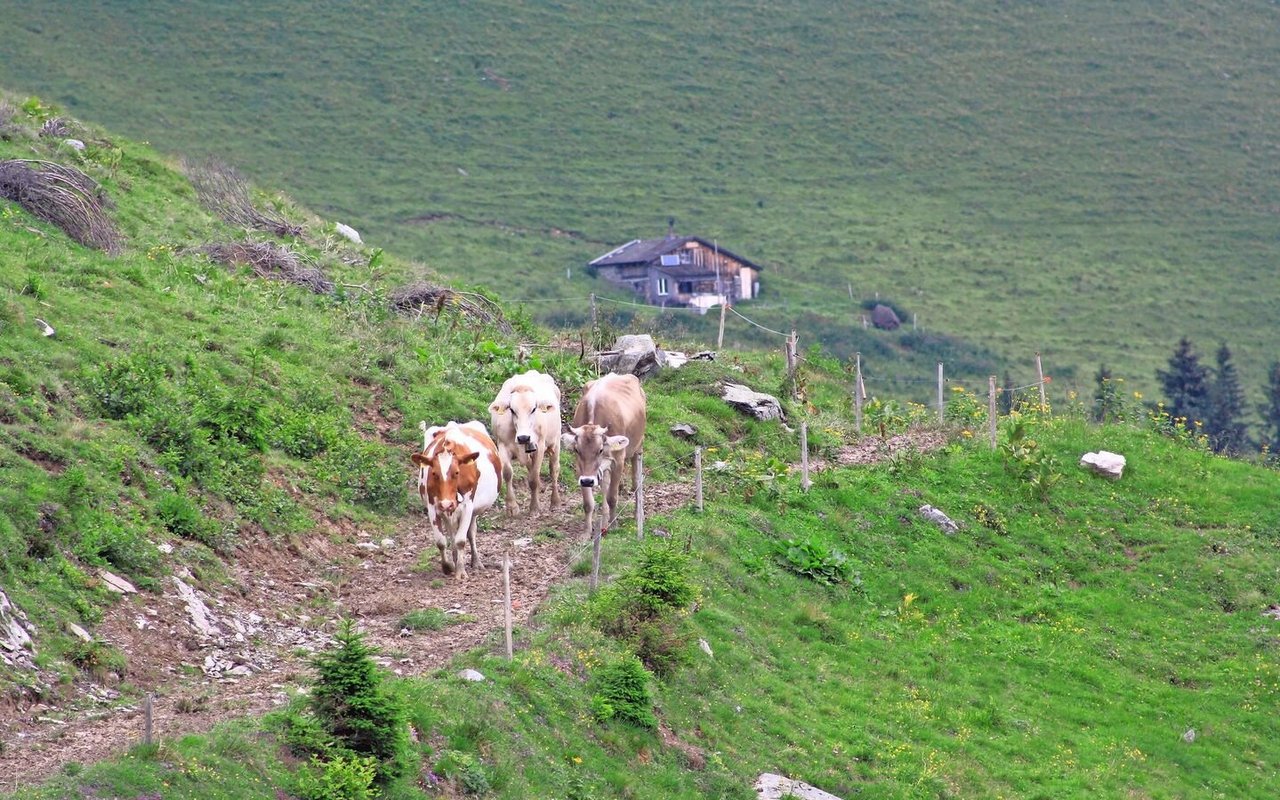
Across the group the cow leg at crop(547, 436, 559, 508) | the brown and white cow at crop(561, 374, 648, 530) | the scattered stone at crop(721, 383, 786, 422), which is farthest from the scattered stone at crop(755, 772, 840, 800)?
the scattered stone at crop(721, 383, 786, 422)

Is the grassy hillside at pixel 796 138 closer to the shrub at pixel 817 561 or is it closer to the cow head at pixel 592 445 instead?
the shrub at pixel 817 561

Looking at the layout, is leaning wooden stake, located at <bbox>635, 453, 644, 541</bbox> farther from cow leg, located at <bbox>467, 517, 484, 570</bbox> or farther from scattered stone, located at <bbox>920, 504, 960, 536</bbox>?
scattered stone, located at <bbox>920, 504, 960, 536</bbox>

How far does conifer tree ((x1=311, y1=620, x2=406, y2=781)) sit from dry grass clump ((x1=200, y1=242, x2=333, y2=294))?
16.3 m

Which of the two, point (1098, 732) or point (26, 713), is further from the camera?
point (1098, 732)

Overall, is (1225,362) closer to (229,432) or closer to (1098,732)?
(1098,732)

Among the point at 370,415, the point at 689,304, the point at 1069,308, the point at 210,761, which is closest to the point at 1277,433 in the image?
the point at 1069,308

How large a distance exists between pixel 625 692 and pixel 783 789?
214 cm

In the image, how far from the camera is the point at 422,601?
15898 millimetres

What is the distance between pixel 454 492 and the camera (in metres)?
16.6

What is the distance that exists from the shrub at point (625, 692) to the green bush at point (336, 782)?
3.92m

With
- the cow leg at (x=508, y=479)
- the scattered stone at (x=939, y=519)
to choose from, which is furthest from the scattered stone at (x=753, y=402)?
the cow leg at (x=508, y=479)

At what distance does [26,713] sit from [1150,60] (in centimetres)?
10130

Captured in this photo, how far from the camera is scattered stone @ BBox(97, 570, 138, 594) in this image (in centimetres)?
1383

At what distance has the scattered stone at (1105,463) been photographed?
26188 millimetres
